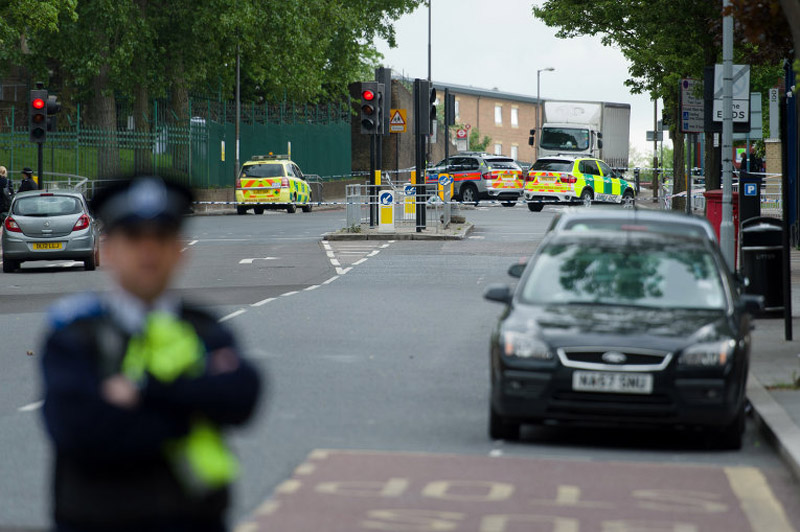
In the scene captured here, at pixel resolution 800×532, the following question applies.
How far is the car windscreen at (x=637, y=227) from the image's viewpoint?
1018cm

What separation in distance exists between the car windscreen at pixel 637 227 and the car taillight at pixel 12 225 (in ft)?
57.2

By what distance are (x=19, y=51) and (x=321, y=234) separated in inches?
737

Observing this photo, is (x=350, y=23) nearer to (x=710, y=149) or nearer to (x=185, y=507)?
(x=710, y=149)

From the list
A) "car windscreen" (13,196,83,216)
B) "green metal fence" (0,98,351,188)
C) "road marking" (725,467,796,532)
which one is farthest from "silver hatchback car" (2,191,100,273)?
"road marking" (725,467,796,532)

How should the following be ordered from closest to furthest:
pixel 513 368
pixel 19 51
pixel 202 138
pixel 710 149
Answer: pixel 513 368, pixel 710 149, pixel 19 51, pixel 202 138

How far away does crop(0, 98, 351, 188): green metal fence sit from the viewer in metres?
48.8

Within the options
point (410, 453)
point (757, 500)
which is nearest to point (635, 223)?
point (410, 453)

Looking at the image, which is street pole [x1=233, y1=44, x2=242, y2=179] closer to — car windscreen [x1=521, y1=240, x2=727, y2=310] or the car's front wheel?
car windscreen [x1=521, y1=240, x2=727, y2=310]

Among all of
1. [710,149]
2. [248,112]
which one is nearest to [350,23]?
[248,112]

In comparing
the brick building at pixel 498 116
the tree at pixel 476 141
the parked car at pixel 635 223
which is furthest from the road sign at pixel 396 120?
the brick building at pixel 498 116

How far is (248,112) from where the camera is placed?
62.3 m

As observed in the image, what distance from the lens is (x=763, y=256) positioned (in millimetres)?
16094

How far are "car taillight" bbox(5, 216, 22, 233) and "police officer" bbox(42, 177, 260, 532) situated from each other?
23630 millimetres

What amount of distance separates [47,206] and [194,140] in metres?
29.3
